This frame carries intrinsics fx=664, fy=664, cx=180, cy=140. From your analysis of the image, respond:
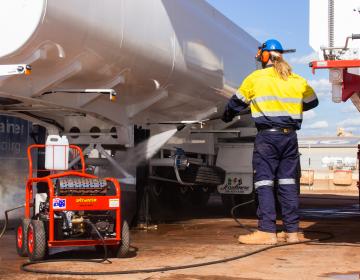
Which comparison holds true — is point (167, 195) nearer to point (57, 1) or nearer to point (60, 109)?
point (60, 109)

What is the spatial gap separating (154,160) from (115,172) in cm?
88

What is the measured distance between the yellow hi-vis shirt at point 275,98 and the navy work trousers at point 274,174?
0.45ft

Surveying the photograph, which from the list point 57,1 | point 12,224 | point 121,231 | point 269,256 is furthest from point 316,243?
point 12,224

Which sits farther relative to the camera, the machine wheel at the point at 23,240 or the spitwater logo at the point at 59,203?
the machine wheel at the point at 23,240

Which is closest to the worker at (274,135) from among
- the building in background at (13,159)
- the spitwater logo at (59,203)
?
the spitwater logo at (59,203)

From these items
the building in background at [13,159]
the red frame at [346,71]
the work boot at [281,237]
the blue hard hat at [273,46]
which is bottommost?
the work boot at [281,237]

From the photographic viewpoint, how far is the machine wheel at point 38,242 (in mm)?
5672

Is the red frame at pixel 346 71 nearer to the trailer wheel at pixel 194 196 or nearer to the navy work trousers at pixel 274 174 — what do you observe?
the navy work trousers at pixel 274 174

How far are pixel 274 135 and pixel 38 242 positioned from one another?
2.65 metres

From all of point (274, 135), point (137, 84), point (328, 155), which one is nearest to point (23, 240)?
point (137, 84)

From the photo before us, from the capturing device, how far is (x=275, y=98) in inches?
271

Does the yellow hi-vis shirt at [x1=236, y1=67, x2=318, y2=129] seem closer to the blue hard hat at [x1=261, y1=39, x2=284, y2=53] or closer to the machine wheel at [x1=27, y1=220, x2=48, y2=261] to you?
the blue hard hat at [x1=261, y1=39, x2=284, y2=53]

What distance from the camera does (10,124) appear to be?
908 cm

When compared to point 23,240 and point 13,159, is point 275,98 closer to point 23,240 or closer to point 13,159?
point 23,240
